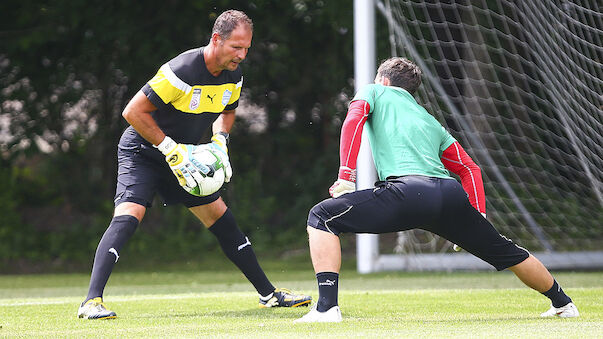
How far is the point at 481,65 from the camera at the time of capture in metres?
10.3

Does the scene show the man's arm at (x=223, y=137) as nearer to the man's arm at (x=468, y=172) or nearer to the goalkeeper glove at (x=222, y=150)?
the goalkeeper glove at (x=222, y=150)

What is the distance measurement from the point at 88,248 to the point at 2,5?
3892 mm

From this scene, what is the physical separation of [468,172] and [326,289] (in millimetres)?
1040

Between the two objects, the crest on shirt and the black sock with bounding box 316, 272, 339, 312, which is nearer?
the black sock with bounding box 316, 272, 339, 312

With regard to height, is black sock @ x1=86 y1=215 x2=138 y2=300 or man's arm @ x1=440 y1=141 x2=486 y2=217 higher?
man's arm @ x1=440 y1=141 x2=486 y2=217

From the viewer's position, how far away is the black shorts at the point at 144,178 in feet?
17.4

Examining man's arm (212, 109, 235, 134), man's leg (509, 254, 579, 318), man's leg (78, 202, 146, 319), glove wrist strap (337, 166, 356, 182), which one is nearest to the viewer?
glove wrist strap (337, 166, 356, 182)

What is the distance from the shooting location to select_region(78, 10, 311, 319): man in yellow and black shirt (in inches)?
199

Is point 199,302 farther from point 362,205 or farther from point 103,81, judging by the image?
point 103,81

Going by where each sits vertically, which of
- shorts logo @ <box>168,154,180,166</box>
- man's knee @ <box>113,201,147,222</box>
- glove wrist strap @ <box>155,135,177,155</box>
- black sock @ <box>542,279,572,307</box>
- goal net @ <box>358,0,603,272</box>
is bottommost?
goal net @ <box>358,0,603,272</box>

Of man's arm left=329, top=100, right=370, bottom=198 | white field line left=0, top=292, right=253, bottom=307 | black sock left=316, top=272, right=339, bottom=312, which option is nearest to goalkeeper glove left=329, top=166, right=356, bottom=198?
man's arm left=329, top=100, right=370, bottom=198

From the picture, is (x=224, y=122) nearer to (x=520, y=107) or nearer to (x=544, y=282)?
(x=544, y=282)

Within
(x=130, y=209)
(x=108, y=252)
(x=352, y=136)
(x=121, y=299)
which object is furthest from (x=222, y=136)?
(x=121, y=299)

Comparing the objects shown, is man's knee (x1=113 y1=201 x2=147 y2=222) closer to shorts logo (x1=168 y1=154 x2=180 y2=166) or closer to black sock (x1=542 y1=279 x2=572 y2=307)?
shorts logo (x1=168 y1=154 x2=180 y2=166)
